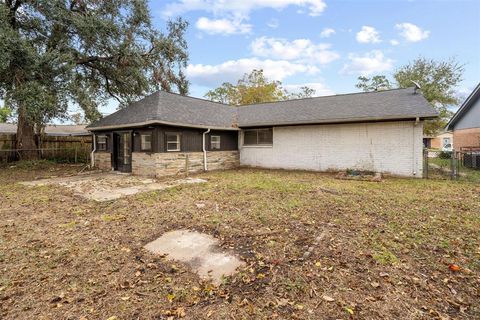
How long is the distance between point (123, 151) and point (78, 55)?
6.32 metres

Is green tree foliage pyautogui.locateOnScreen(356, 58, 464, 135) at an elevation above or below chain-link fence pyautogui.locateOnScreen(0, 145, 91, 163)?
above

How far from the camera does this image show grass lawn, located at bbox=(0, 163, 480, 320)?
7.80ft

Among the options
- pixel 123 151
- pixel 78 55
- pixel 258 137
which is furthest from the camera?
pixel 258 137

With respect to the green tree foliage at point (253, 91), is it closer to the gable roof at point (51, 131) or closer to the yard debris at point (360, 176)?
the gable roof at point (51, 131)

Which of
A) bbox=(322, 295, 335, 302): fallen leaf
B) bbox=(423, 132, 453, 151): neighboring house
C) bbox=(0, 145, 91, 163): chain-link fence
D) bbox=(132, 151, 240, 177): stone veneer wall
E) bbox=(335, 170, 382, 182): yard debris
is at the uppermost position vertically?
bbox=(423, 132, 453, 151): neighboring house

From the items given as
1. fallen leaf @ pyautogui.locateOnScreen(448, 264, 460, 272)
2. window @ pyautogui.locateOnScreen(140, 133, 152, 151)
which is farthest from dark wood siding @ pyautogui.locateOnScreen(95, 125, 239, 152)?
fallen leaf @ pyautogui.locateOnScreen(448, 264, 460, 272)

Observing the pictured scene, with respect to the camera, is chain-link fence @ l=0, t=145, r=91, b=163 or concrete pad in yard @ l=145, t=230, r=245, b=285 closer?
concrete pad in yard @ l=145, t=230, r=245, b=285

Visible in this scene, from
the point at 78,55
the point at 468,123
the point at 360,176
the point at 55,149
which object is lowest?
the point at 360,176

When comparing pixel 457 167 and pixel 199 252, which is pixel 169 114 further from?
pixel 457 167

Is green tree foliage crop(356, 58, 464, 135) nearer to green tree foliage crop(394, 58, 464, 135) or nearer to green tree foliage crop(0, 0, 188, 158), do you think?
green tree foliage crop(394, 58, 464, 135)

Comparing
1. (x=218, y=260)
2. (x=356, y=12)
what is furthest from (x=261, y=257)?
(x=356, y=12)

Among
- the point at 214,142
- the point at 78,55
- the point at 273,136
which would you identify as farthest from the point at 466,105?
the point at 78,55

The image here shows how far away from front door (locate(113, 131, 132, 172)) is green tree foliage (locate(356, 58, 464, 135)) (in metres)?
23.0

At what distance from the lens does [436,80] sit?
72.0 feet
